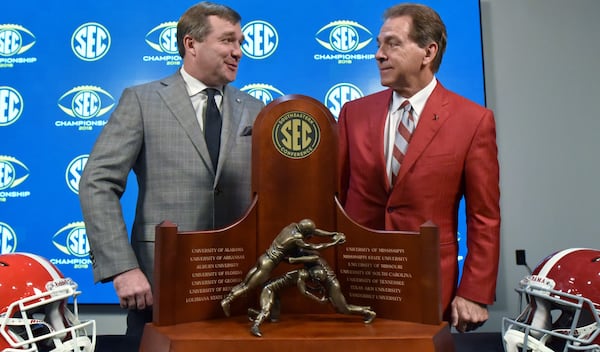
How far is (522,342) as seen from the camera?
1.19 m

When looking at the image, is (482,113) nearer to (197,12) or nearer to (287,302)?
(287,302)

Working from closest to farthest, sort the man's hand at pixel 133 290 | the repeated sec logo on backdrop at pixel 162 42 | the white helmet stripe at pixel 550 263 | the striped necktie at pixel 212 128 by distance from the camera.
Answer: the white helmet stripe at pixel 550 263, the man's hand at pixel 133 290, the striped necktie at pixel 212 128, the repeated sec logo on backdrop at pixel 162 42

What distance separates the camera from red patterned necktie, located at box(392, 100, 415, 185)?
4.89 feet

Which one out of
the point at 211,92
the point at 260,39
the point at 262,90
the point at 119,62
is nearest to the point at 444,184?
the point at 211,92

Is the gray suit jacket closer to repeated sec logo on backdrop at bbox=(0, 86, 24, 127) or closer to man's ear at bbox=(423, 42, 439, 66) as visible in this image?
man's ear at bbox=(423, 42, 439, 66)

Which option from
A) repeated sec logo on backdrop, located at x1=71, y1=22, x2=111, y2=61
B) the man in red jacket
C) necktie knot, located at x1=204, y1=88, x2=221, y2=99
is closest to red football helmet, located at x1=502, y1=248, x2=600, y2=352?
the man in red jacket

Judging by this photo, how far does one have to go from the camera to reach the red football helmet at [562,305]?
1.14 meters

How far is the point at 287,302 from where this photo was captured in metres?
1.18

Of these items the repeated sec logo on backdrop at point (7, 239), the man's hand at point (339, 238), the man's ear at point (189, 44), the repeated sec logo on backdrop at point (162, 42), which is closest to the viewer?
the man's hand at point (339, 238)

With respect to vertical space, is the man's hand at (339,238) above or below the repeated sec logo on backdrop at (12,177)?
below

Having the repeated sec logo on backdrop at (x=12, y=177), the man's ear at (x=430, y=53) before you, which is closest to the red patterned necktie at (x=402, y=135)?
the man's ear at (x=430, y=53)

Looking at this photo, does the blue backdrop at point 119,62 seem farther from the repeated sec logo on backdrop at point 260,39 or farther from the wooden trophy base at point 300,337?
the wooden trophy base at point 300,337

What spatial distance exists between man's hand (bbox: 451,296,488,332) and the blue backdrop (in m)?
1.78

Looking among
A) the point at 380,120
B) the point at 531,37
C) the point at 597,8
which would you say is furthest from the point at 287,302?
the point at 597,8
